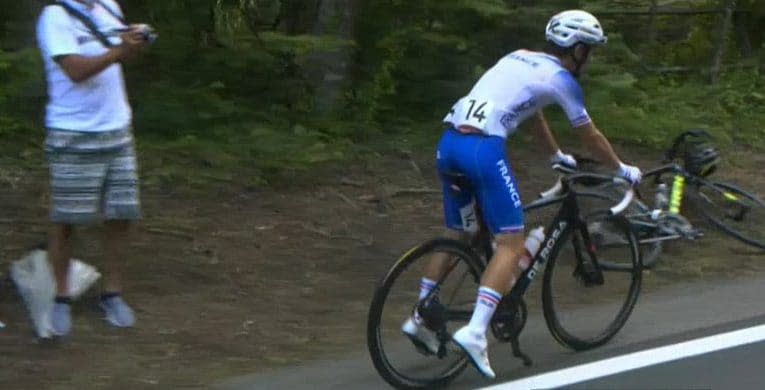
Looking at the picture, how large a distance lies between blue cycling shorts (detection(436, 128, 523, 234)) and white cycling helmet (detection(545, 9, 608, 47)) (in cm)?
63

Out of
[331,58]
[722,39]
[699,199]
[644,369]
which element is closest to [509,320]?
[644,369]

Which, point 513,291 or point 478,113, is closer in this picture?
point 478,113

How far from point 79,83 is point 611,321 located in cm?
328

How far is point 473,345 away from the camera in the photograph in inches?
232

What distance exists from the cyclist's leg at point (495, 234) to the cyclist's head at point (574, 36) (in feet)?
2.03

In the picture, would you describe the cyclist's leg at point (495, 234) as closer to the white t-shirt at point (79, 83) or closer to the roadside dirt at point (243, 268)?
the roadside dirt at point (243, 268)

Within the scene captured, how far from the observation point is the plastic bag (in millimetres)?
6612

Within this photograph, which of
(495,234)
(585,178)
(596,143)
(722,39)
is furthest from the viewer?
(722,39)

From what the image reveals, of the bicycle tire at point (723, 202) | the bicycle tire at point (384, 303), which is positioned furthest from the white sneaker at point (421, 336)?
the bicycle tire at point (723, 202)

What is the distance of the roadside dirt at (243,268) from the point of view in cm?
643

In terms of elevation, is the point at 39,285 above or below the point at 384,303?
below

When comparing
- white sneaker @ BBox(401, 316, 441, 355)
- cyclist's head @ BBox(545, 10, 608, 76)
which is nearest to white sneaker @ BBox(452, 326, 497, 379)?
white sneaker @ BBox(401, 316, 441, 355)

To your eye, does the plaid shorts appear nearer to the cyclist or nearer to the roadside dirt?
the roadside dirt

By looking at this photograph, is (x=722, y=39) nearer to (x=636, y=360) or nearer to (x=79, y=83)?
(x=636, y=360)
